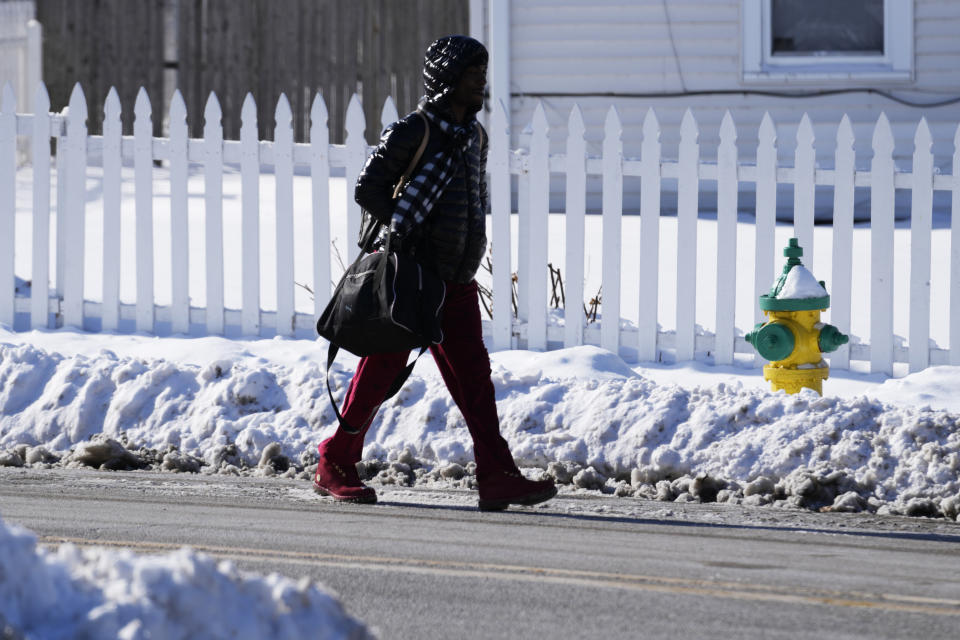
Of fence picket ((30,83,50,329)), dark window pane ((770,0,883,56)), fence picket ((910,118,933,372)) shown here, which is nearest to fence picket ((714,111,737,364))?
fence picket ((910,118,933,372))

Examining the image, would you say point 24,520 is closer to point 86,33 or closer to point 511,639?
point 511,639

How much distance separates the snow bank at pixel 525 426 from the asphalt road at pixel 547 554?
1.18ft

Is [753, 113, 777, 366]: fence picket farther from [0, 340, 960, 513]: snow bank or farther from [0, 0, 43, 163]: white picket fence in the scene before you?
[0, 0, 43, 163]: white picket fence

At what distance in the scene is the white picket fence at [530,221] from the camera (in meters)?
8.27

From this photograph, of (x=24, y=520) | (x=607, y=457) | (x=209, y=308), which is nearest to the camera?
(x=24, y=520)

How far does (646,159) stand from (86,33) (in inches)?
422

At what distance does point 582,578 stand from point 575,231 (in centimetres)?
415

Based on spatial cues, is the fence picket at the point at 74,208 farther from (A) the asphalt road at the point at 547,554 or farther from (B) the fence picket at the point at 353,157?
(A) the asphalt road at the point at 547,554

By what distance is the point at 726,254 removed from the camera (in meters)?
8.35

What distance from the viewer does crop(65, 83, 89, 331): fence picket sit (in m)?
9.02

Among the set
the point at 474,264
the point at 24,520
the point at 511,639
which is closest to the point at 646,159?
the point at 474,264

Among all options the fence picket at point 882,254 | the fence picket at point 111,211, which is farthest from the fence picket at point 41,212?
the fence picket at point 882,254

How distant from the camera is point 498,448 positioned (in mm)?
5797

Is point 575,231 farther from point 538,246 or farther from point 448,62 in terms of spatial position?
point 448,62
